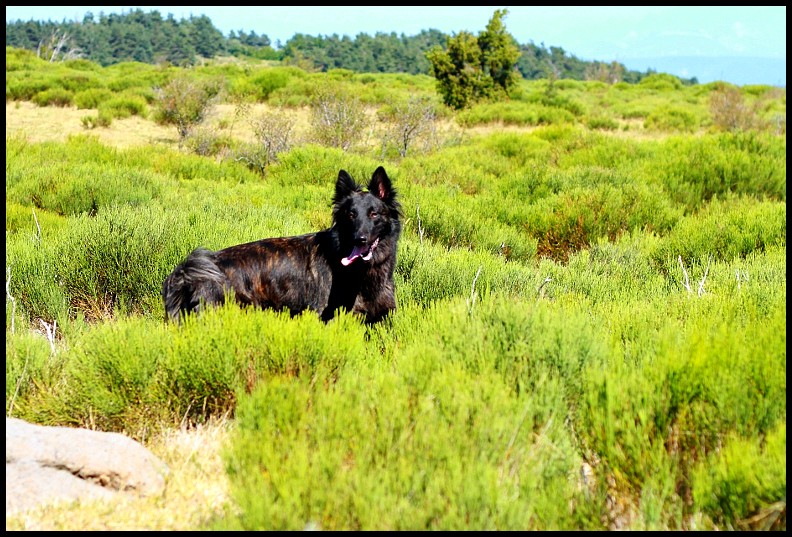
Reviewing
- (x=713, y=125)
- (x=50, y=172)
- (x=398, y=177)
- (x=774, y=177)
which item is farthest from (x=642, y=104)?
(x=50, y=172)

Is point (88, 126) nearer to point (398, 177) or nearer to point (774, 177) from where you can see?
point (398, 177)

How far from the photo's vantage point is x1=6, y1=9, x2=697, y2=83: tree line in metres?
93.6

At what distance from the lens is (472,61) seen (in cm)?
2834

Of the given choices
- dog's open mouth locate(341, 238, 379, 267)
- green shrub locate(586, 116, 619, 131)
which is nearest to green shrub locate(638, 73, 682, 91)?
green shrub locate(586, 116, 619, 131)

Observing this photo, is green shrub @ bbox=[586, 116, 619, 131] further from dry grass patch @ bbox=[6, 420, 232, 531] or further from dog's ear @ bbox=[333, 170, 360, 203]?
dry grass patch @ bbox=[6, 420, 232, 531]

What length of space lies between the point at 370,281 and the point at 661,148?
1139 centimetres

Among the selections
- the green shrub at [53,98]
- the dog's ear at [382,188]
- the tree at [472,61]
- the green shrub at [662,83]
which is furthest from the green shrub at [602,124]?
the green shrub at [662,83]

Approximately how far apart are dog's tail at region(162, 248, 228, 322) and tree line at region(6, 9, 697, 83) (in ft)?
281

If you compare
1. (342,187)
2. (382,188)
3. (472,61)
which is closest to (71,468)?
(342,187)

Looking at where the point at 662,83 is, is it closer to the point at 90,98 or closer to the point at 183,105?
the point at 183,105

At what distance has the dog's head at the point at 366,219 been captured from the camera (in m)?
5.27

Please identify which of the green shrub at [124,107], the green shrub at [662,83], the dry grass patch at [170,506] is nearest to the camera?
the dry grass patch at [170,506]

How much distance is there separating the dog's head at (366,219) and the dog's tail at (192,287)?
1.03 meters

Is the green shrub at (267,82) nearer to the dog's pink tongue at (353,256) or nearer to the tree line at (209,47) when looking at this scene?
the dog's pink tongue at (353,256)
